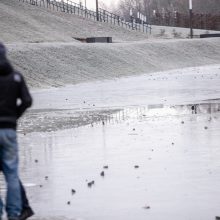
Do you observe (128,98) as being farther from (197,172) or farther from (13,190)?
(13,190)

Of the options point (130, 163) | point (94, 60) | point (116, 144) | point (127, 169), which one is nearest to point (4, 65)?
point (127, 169)

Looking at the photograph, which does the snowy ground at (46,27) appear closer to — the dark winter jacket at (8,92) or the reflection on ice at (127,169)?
the reflection on ice at (127,169)

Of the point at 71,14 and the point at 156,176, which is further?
the point at 71,14

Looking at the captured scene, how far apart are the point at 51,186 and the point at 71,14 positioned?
67.9 metres

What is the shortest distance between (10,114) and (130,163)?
15.4 ft

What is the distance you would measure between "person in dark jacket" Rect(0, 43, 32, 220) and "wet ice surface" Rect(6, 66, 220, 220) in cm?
107

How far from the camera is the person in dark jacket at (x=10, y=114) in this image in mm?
7414

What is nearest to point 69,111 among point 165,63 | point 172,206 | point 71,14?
point 172,206

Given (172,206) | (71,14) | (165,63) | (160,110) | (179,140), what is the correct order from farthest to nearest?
(71,14), (165,63), (160,110), (179,140), (172,206)

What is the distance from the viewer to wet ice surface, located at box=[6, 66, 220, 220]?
29.2 feet

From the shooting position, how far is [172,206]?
8859mm

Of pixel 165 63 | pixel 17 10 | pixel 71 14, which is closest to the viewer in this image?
pixel 165 63

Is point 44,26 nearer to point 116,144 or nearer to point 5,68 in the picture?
point 116,144

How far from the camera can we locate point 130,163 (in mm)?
11945
